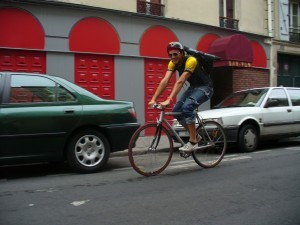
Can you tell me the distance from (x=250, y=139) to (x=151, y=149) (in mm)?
3783

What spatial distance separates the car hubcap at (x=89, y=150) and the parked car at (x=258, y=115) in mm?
3088

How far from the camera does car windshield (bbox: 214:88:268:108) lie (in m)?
9.85

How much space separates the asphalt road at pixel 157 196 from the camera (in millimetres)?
4148

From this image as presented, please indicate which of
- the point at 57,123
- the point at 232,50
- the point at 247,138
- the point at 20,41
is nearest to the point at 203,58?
the point at 57,123

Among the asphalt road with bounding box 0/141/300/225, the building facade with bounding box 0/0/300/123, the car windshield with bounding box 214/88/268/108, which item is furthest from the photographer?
the building facade with bounding box 0/0/300/123

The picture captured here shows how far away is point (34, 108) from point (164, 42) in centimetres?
867

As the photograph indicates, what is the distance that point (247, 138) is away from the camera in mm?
9211

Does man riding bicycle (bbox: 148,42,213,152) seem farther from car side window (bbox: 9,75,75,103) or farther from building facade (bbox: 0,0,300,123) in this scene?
building facade (bbox: 0,0,300,123)

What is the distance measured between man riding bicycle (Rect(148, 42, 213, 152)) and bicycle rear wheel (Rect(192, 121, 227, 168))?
0.60 ft

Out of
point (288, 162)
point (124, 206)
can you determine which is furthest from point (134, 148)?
point (288, 162)

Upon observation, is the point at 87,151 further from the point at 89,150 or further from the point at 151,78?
the point at 151,78

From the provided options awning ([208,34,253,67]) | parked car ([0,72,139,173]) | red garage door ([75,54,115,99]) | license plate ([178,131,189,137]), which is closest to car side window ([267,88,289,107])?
license plate ([178,131,189,137])

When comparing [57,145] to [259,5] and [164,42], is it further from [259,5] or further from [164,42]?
[259,5]

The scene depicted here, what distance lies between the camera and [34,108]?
20.7 feet
